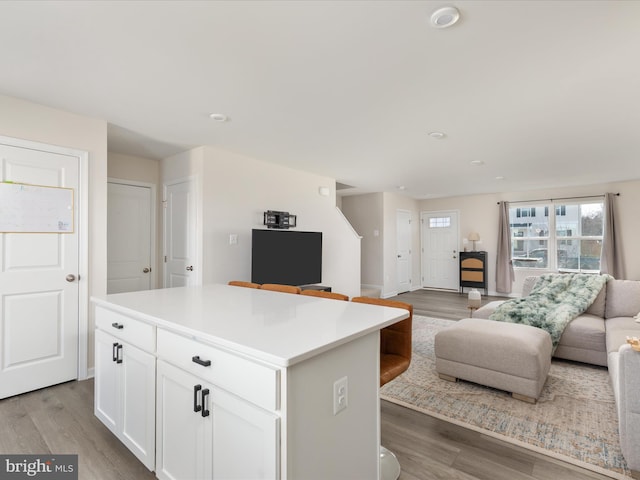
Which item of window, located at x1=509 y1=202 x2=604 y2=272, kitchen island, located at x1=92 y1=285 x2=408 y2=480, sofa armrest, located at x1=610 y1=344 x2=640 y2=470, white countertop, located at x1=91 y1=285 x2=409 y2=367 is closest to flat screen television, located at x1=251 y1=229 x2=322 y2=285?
white countertop, located at x1=91 y1=285 x2=409 y2=367

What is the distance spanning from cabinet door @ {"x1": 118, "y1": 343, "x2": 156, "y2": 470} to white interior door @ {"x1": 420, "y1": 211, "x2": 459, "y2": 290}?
759cm

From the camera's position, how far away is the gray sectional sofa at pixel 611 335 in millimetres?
1711

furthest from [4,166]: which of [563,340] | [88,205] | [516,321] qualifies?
[563,340]

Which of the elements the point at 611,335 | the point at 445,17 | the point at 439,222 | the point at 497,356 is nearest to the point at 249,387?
the point at 445,17

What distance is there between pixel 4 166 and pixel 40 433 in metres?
1.97

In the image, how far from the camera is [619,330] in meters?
2.91

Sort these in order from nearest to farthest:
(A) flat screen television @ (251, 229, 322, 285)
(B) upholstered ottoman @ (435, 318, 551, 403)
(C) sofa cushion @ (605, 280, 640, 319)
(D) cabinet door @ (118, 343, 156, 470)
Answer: (D) cabinet door @ (118, 343, 156, 470)
(B) upholstered ottoman @ (435, 318, 551, 403)
(C) sofa cushion @ (605, 280, 640, 319)
(A) flat screen television @ (251, 229, 322, 285)

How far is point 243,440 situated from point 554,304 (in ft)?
12.1

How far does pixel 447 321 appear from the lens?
4.93 meters

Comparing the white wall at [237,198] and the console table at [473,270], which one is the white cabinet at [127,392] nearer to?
the white wall at [237,198]

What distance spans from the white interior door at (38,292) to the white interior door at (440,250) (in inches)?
293

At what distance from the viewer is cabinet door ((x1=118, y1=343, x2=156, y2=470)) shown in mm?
1543

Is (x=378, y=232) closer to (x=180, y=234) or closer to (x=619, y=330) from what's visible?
(x=180, y=234)

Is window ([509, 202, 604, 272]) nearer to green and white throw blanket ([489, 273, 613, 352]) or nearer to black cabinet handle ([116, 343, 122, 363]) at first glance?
green and white throw blanket ([489, 273, 613, 352])
